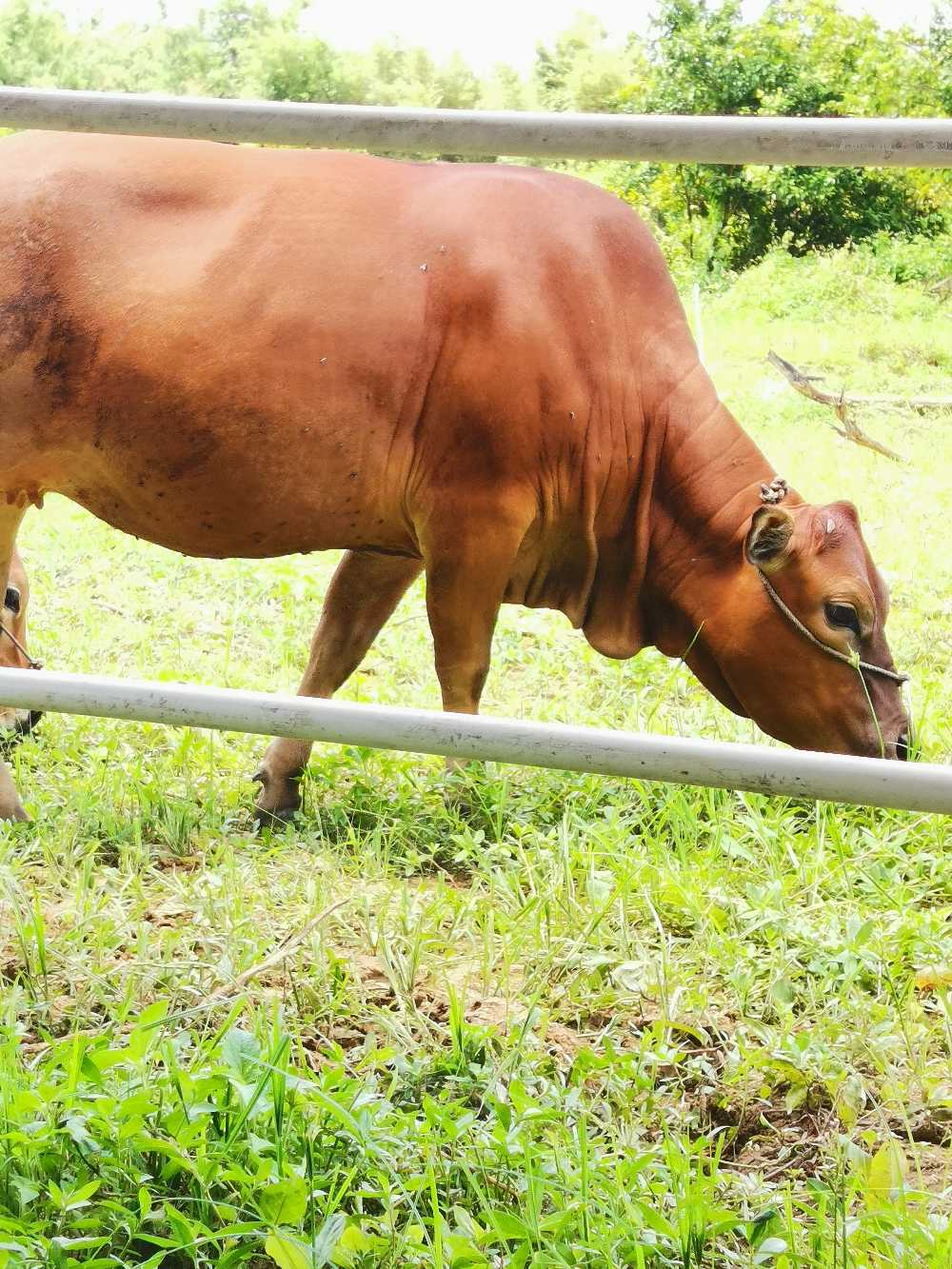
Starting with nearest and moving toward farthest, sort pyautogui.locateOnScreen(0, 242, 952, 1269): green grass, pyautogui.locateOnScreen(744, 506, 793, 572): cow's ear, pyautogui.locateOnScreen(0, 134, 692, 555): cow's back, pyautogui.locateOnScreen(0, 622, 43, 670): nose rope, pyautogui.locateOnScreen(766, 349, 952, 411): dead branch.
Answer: pyautogui.locateOnScreen(0, 242, 952, 1269): green grass
pyautogui.locateOnScreen(0, 134, 692, 555): cow's back
pyautogui.locateOnScreen(744, 506, 793, 572): cow's ear
pyautogui.locateOnScreen(0, 622, 43, 670): nose rope
pyautogui.locateOnScreen(766, 349, 952, 411): dead branch

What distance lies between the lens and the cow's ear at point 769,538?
12.8 feet

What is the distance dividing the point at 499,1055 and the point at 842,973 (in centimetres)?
78

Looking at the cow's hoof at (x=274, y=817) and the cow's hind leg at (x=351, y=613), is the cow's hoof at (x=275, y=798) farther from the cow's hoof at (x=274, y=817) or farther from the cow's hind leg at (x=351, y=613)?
the cow's hind leg at (x=351, y=613)

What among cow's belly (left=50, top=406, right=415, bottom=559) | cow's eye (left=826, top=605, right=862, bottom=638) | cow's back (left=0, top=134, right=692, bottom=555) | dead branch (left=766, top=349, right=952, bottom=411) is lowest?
dead branch (left=766, top=349, right=952, bottom=411)

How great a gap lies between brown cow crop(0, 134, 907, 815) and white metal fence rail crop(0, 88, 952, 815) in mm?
1861

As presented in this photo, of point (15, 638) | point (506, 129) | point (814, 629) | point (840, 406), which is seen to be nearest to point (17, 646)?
point (15, 638)

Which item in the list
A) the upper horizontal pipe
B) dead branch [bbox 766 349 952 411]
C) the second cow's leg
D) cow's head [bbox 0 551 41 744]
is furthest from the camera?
dead branch [bbox 766 349 952 411]

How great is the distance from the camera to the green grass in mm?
2242

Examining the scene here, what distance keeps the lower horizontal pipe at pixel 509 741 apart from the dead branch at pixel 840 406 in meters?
7.49

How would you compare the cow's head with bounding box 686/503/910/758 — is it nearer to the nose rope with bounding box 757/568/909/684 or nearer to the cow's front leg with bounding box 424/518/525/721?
the nose rope with bounding box 757/568/909/684

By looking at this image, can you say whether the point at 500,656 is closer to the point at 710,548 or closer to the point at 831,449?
the point at 710,548

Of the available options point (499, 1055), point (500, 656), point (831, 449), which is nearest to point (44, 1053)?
point (499, 1055)

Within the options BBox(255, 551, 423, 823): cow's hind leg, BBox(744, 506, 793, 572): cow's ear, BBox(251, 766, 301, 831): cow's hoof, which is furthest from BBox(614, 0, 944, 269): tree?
BBox(251, 766, 301, 831): cow's hoof

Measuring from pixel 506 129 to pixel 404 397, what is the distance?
6.80 ft
